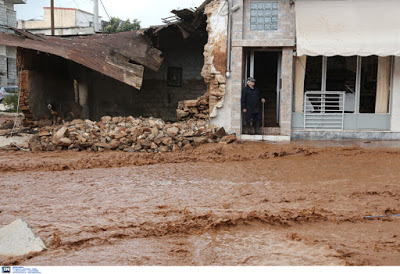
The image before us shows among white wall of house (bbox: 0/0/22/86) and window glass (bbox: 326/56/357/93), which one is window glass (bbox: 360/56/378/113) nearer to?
window glass (bbox: 326/56/357/93)

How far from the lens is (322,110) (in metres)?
11.8

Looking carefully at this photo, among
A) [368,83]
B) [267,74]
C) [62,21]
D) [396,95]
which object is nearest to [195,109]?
[267,74]

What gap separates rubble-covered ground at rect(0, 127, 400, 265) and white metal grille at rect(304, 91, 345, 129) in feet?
6.65

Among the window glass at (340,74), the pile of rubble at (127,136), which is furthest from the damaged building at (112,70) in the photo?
the window glass at (340,74)

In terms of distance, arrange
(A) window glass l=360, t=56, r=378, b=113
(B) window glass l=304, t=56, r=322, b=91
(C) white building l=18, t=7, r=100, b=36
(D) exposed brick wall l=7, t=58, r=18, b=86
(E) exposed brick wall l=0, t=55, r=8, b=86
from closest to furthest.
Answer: (A) window glass l=360, t=56, r=378, b=113 → (B) window glass l=304, t=56, r=322, b=91 → (E) exposed brick wall l=0, t=55, r=8, b=86 → (D) exposed brick wall l=7, t=58, r=18, b=86 → (C) white building l=18, t=7, r=100, b=36

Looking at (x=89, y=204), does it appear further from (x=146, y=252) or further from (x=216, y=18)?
(x=216, y=18)

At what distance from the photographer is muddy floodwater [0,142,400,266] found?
384 cm

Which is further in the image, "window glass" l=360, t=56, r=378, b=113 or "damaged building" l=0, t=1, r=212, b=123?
"window glass" l=360, t=56, r=378, b=113

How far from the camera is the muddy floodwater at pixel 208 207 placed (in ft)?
12.6

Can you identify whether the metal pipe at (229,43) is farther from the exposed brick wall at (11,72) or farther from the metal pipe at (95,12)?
the exposed brick wall at (11,72)

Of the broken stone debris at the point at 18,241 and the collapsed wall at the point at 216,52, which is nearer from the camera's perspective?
the broken stone debris at the point at 18,241

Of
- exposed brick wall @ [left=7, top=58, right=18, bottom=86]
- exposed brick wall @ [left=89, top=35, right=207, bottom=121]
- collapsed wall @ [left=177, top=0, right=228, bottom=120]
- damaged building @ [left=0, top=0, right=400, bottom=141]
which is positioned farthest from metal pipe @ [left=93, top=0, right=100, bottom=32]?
collapsed wall @ [left=177, top=0, right=228, bottom=120]

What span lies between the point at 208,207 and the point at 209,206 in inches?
3.0

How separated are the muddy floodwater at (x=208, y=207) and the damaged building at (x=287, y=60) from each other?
2.26 meters
